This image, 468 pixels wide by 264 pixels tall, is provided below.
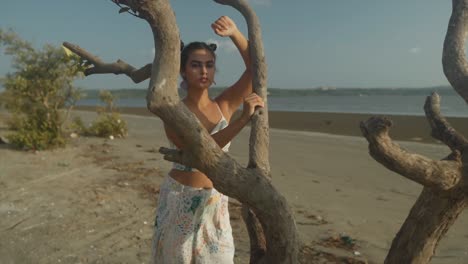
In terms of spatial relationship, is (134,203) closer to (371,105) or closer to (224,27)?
(224,27)

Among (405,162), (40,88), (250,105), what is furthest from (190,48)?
(40,88)

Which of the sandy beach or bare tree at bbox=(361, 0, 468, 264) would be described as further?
the sandy beach

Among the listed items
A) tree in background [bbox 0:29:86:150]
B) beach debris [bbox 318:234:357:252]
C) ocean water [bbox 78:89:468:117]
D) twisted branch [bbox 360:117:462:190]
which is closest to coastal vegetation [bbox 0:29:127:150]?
tree in background [bbox 0:29:86:150]

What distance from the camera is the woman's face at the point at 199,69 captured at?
238cm

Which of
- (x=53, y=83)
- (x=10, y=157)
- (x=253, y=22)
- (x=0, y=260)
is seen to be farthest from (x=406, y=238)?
(x=53, y=83)

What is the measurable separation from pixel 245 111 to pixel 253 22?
581 millimetres

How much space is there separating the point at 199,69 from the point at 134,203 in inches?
170

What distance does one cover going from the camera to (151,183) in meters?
7.50

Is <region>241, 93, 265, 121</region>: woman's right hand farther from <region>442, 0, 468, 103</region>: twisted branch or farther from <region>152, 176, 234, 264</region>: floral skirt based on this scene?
<region>442, 0, 468, 103</region>: twisted branch

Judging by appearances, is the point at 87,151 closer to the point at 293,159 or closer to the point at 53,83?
the point at 53,83

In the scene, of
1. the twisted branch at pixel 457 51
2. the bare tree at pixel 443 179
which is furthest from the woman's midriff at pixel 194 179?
the twisted branch at pixel 457 51

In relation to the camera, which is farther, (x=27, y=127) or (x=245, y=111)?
(x=27, y=127)

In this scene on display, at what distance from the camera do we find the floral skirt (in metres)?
2.36

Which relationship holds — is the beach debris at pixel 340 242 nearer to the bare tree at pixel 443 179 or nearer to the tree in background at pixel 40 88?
the bare tree at pixel 443 179
